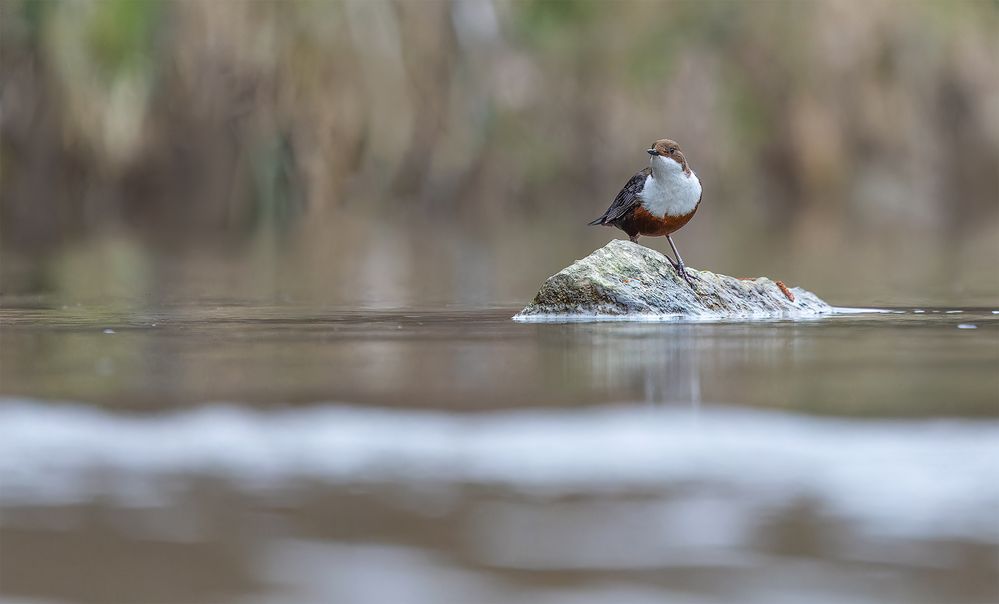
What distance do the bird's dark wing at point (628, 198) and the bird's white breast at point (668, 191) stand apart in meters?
0.03

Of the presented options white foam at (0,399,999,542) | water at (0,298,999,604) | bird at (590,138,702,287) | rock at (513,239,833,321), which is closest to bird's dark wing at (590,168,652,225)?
bird at (590,138,702,287)

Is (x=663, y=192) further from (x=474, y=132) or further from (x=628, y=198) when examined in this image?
(x=474, y=132)

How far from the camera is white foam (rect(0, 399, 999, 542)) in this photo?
389cm

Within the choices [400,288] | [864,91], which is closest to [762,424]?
[400,288]

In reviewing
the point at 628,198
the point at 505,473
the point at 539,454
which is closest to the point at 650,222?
the point at 628,198

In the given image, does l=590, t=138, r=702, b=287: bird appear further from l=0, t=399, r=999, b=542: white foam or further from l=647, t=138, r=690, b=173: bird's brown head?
l=0, t=399, r=999, b=542: white foam

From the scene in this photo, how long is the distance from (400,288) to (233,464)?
6562mm

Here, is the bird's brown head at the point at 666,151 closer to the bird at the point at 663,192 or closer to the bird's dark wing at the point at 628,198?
the bird at the point at 663,192

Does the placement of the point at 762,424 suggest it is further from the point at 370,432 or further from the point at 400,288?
the point at 400,288

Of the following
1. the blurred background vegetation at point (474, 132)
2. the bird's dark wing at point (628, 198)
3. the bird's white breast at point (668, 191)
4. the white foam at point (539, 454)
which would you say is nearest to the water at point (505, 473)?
the white foam at point (539, 454)

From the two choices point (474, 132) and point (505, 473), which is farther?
point (474, 132)

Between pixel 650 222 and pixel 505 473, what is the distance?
370 cm

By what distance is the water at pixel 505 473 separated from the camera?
319 centimetres

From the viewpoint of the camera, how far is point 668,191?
759 cm
